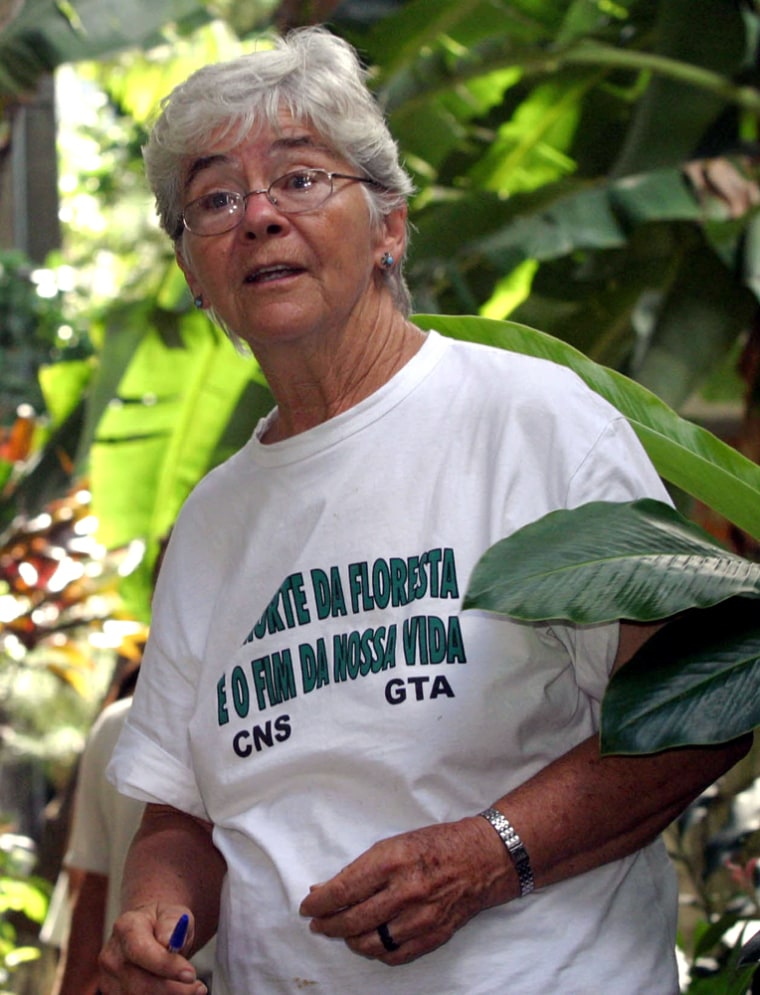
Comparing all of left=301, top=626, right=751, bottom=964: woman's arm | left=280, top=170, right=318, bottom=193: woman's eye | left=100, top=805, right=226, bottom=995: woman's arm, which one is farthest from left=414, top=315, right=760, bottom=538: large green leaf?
left=100, top=805, right=226, bottom=995: woman's arm

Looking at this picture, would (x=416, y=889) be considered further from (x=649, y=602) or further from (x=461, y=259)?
(x=461, y=259)

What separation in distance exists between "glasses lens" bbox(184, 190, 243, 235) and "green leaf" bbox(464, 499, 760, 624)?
615 mm

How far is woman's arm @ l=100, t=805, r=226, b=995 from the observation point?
1599mm

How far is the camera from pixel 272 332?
175 centimetres

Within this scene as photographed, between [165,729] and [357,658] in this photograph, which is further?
[165,729]

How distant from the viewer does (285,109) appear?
175 centimetres

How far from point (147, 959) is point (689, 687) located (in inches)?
25.9

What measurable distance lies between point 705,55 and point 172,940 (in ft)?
10.1

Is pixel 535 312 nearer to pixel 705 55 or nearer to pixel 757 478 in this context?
pixel 705 55

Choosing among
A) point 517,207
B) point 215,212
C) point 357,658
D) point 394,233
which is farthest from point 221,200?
point 517,207

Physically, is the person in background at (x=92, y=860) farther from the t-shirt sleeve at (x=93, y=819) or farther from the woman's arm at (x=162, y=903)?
the woman's arm at (x=162, y=903)

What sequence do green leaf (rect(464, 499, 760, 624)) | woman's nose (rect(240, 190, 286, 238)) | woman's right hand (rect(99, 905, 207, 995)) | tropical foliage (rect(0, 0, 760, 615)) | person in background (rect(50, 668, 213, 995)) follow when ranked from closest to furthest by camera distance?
green leaf (rect(464, 499, 760, 624)), woman's right hand (rect(99, 905, 207, 995)), woman's nose (rect(240, 190, 286, 238)), person in background (rect(50, 668, 213, 995)), tropical foliage (rect(0, 0, 760, 615))

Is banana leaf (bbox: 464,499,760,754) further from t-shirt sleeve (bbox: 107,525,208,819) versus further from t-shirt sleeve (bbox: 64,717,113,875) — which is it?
t-shirt sleeve (bbox: 64,717,113,875)

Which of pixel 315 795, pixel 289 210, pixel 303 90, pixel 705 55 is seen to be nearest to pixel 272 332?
pixel 289 210
